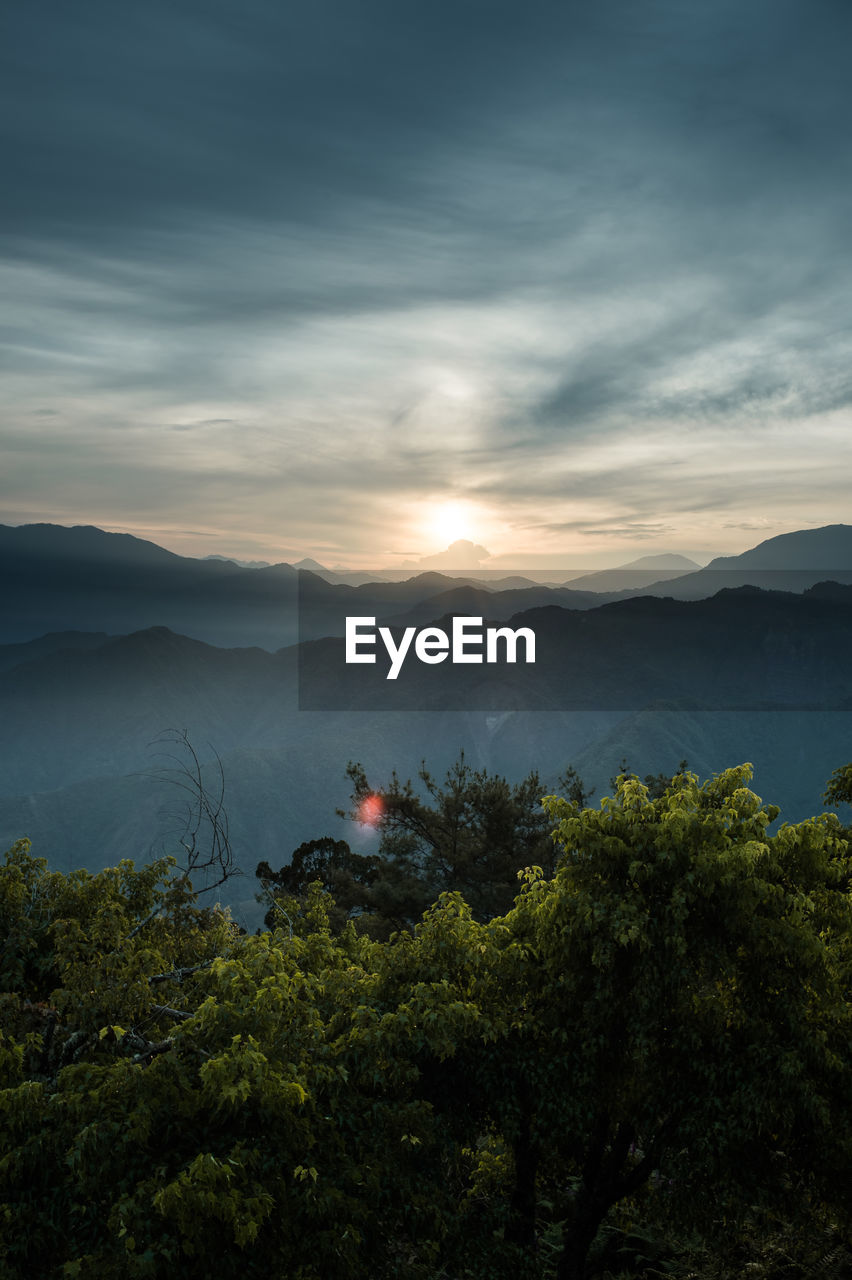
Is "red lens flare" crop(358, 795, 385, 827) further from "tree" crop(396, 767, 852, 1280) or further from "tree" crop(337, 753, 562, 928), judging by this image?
"tree" crop(396, 767, 852, 1280)

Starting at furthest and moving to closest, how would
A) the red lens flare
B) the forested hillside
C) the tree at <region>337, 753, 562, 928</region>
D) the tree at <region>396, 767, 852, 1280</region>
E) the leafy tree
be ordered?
the leafy tree < the red lens flare < the tree at <region>337, 753, 562, 928</region> < the tree at <region>396, 767, 852, 1280</region> < the forested hillside

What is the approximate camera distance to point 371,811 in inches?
1529

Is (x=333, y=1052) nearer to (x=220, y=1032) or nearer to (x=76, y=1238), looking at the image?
(x=220, y=1032)

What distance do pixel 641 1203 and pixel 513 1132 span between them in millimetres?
4034

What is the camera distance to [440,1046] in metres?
10.5

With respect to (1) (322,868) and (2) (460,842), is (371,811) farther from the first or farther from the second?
(1) (322,868)

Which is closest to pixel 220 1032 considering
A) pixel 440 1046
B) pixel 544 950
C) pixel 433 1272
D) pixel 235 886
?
pixel 440 1046

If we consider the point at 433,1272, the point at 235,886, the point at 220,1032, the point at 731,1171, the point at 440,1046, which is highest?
the point at 220,1032

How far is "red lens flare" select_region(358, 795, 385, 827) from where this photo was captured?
126ft

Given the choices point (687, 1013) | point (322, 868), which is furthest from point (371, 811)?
point (687, 1013)

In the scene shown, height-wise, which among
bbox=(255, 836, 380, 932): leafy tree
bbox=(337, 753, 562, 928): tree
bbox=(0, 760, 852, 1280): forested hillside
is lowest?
bbox=(255, 836, 380, 932): leafy tree

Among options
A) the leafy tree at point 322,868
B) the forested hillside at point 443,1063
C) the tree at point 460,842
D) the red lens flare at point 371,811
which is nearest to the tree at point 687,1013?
the forested hillside at point 443,1063

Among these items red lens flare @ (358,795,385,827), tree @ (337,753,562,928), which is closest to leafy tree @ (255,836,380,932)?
red lens flare @ (358,795,385,827)

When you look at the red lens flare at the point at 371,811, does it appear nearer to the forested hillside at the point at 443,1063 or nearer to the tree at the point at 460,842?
the tree at the point at 460,842
